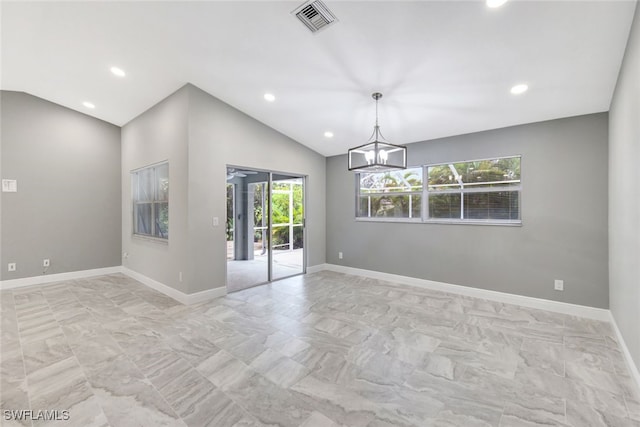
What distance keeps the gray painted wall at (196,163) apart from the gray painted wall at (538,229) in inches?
115

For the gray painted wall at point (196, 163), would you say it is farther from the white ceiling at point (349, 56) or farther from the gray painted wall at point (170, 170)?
the white ceiling at point (349, 56)

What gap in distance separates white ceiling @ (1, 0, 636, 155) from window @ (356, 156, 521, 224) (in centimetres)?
66

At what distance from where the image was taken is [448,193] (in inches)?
183

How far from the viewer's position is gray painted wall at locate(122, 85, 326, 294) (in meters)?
3.95

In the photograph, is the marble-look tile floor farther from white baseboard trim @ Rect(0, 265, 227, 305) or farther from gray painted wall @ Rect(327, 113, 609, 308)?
gray painted wall @ Rect(327, 113, 609, 308)

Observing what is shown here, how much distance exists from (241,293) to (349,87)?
11.4 ft

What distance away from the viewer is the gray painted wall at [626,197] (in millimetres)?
2135

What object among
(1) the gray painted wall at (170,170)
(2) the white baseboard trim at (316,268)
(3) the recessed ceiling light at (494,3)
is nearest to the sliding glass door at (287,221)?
(2) the white baseboard trim at (316,268)

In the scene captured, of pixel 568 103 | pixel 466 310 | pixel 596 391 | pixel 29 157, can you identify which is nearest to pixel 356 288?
pixel 466 310

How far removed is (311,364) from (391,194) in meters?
3.69

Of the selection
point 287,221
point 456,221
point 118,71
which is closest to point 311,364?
point 456,221

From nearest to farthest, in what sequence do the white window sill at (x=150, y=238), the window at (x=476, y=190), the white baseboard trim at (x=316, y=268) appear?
the window at (x=476, y=190) < the white window sill at (x=150, y=238) < the white baseboard trim at (x=316, y=268)

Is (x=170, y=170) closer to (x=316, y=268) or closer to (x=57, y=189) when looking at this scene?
(x=57, y=189)

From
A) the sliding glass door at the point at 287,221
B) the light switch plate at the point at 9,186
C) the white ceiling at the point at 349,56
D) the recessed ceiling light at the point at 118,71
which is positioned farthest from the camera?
the sliding glass door at the point at 287,221
